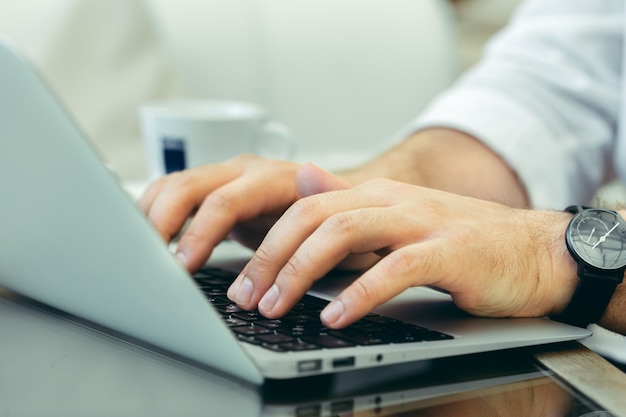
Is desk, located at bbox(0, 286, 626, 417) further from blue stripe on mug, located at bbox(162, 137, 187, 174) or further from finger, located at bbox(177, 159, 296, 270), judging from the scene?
blue stripe on mug, located at bbox(162, 137, 187, 174)

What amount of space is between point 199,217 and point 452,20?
57.7 inches

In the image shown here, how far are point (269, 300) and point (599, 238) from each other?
0.23m

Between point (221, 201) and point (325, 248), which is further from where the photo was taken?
point (221, 201)

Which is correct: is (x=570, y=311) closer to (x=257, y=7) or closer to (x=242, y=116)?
(x=242, y=116)

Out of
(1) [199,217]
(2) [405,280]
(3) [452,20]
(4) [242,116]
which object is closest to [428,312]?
(2) [405,280]

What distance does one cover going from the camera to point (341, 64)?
161cm

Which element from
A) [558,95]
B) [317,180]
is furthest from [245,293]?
[558,95]

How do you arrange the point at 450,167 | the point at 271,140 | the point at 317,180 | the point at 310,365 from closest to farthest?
the point at 310,365
the point at 317,180
the point at 450,167
the point at 271,140

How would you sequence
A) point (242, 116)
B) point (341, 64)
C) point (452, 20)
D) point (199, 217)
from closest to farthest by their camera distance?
1. point (199, 217)
2. point (242, 116)
3. point (341, 64)
4. point (452, 20)

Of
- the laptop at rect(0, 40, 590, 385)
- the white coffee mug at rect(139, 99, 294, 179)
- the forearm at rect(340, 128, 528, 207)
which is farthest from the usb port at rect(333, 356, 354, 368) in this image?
the white coffee mug at rect(139, 99, 294, 179)

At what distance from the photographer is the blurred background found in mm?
1329

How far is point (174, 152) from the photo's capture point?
90 cm

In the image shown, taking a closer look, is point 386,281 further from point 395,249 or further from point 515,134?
point 515,134

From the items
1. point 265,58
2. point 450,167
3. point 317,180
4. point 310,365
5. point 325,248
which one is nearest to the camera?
point 310,365
